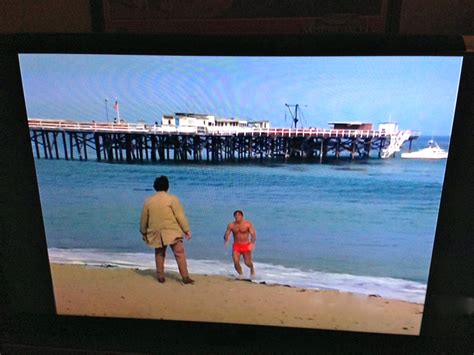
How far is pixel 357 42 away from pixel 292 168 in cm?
36

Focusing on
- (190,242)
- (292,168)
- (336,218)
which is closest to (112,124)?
(190,242)

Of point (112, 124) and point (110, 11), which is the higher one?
point (110, 11)

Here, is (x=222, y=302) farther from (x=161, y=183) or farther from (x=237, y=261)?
Answer: (x=161, y=183)

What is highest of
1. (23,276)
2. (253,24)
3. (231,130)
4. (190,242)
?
(253,24)

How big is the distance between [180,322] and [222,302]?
0.52 ft

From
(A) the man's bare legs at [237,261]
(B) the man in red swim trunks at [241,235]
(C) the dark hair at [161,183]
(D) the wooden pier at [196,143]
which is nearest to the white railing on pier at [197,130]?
(D) the wooden pier at [196,143]

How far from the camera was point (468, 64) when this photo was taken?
Result: 0.96m

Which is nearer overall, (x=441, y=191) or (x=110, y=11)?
(x=441, y=191)

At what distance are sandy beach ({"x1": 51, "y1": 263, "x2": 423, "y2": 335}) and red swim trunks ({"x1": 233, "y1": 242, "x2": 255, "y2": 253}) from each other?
11 cm

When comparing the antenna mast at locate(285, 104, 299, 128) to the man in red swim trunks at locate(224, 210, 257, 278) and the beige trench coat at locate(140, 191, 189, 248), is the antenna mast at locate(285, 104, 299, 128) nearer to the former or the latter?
the man in red swim trunks at locate(224, 210, 257, 278)

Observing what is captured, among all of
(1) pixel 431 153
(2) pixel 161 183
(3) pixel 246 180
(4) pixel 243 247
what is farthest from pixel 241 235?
(1) pixel 431 153

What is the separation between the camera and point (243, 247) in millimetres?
1125

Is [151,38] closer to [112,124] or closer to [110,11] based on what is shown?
[112,124]

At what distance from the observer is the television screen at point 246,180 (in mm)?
1022
